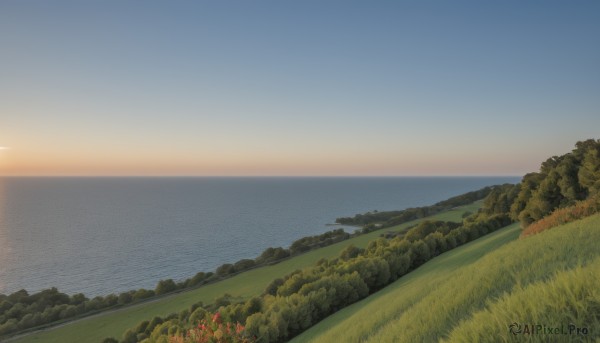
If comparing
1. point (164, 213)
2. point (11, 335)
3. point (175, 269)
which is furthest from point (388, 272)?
point (164, 213)

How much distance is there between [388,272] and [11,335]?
41.2 m

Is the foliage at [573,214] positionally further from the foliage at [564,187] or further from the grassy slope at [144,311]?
the grassy slope at [144,311]

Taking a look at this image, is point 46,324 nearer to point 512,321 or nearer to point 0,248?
point 512,321

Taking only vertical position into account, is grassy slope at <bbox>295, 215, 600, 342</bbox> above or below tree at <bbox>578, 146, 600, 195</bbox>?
below

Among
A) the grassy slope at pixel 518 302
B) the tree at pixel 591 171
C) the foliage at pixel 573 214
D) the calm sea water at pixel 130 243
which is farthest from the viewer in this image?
the calm sea water at pixel 130 243

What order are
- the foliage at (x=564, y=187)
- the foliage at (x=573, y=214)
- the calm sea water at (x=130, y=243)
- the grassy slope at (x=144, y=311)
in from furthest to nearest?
the calm sea water at (x=130, y=243), the grassy slope at (x=144, y=311), the foliage at (x=564, y=187), the foliage at (x=573, y=214)

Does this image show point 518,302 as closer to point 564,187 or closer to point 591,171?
point 591,171

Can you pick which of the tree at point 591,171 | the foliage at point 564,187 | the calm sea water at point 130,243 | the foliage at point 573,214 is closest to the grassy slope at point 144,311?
the calm sea water at point 130,243

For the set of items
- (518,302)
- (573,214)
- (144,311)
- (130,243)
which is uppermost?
(518,302)

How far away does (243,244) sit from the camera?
87.2 meters

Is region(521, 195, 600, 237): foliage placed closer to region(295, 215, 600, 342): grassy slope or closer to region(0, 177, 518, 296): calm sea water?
region(295, 215, 600, 342): grassy slope

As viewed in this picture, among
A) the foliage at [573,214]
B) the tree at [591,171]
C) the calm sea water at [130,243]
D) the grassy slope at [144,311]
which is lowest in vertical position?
the calm sea water at [130,243]

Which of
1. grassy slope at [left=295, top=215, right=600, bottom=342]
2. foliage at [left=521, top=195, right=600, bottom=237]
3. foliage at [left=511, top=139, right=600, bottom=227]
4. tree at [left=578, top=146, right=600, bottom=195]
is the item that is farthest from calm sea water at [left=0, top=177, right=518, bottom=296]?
grassy slope at [left=295, top=215, right=600, bottom=342]

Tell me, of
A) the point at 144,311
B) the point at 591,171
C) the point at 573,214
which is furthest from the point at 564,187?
the point at 144,311
